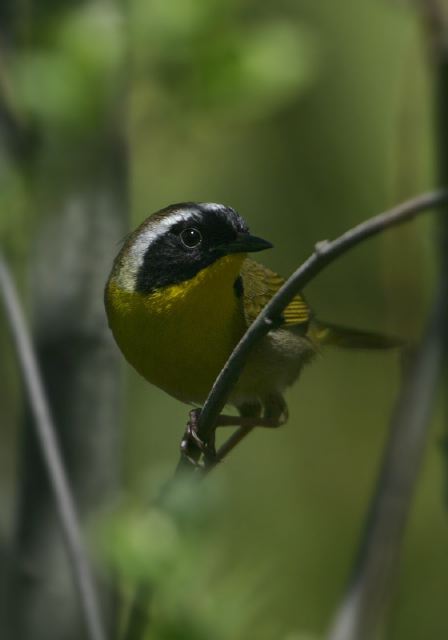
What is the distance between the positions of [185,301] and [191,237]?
206 millimetres

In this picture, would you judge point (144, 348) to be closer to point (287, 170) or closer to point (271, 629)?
point (271, 629)

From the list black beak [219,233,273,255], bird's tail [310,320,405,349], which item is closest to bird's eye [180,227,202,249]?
black beak [219,233,273,255]

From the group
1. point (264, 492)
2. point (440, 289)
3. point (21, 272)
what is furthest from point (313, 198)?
point (440, 289)

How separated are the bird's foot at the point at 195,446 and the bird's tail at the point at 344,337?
4.55 ft

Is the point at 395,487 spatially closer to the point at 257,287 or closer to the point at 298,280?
the point at 257,287

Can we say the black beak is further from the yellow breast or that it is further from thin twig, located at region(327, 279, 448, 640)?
thin twig, located at region(327, 279, 448, 640)

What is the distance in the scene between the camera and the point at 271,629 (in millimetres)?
4930

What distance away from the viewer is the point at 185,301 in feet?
10.2

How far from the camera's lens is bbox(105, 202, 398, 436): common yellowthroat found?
2.98m

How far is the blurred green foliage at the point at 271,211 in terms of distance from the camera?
404 centimetres

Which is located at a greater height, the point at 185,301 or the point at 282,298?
the point at 282,298

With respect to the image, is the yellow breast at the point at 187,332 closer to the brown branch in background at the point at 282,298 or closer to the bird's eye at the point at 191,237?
the bird's eye at the point at 191,237

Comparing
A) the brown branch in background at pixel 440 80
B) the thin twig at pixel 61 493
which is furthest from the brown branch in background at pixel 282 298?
the brown branch in background at pixel 440 80

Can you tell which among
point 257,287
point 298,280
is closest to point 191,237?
point 257,287
